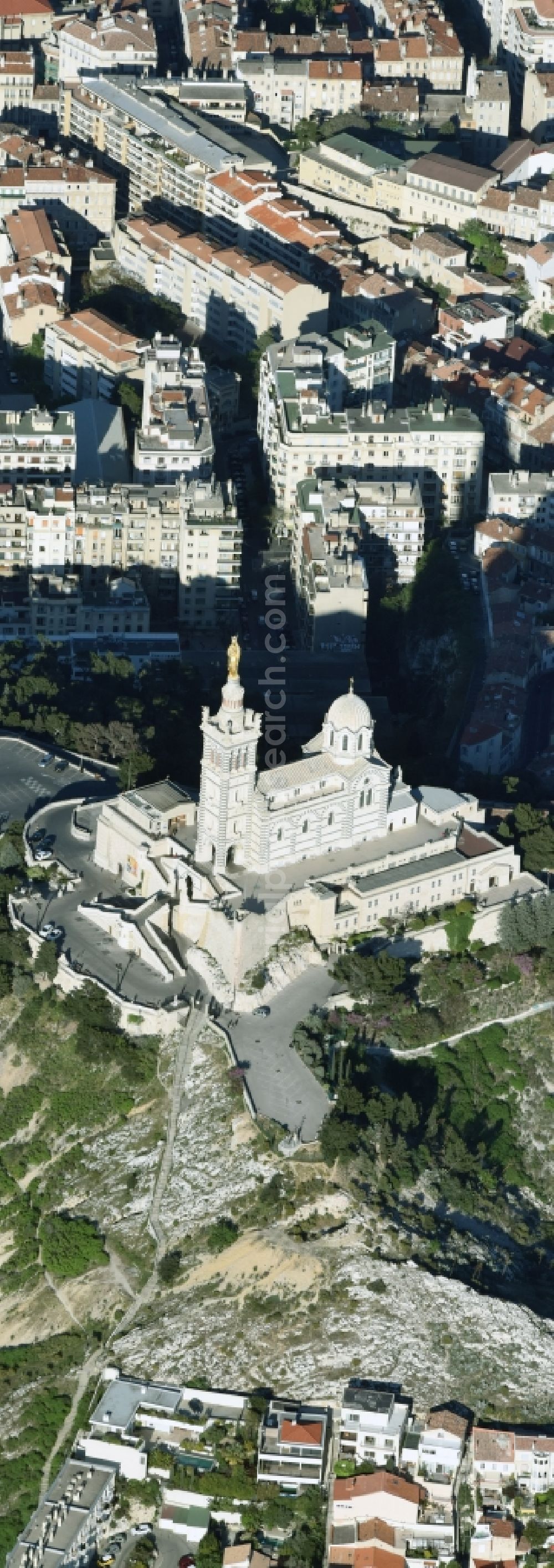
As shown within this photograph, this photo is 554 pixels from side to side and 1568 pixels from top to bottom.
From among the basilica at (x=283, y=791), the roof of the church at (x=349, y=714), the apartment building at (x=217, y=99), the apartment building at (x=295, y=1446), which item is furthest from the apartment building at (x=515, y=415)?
the apartment building at (x=295, y=1446)

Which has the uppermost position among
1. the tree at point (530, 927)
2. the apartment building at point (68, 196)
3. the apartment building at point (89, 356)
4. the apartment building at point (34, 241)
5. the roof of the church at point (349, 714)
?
the apartment building at point (68, 196)

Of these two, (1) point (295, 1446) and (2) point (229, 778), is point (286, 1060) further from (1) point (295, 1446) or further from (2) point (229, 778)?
(1) point (295, 1446)

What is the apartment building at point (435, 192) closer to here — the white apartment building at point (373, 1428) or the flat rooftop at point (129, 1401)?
the flat rooftop at point (129, 1401)

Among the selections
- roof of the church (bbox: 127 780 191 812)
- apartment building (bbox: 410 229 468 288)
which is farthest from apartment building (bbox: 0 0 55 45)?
roof of the church (bbox: 127 780 191 812)

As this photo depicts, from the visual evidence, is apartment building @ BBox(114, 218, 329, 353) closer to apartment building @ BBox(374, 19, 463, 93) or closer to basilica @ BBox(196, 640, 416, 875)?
apartment building @ BBox(374, 19, 463, 93)

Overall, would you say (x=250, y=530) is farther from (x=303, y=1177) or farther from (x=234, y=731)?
(x=303, y=1177)

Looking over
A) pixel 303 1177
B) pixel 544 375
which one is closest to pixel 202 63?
pixel 544 375

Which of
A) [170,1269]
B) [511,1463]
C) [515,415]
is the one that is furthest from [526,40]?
[511,1463]
